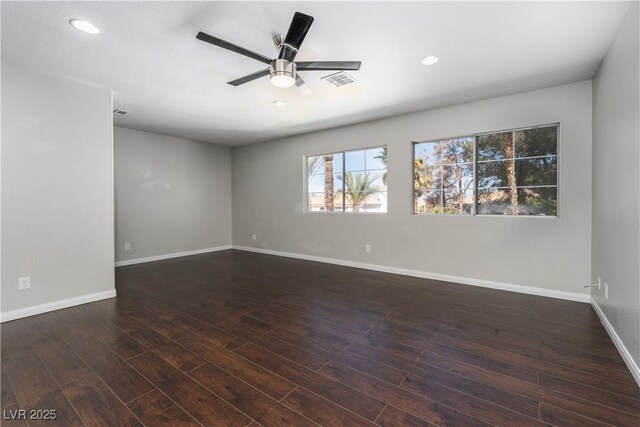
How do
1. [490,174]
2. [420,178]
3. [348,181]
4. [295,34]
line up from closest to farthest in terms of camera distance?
[295,34] < [490,174] < [420,178] < [348,181]

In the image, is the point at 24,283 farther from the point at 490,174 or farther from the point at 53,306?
the point at 490,174

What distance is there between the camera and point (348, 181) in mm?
5258

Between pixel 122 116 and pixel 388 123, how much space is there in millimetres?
4178

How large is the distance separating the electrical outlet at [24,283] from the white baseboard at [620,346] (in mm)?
5035

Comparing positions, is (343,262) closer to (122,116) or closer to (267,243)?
(267,243)

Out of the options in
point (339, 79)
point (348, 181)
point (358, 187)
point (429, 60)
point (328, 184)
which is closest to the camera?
point (429, 60)

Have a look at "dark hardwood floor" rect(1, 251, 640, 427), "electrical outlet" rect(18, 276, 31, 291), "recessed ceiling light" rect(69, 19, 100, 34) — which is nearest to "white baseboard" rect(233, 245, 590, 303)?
"dark hardwood floor" rect(1, 251, 640, 427)

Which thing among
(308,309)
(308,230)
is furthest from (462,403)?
(308,230)

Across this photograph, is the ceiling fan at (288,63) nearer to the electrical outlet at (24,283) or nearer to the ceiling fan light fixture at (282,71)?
the ceiling fan light fixture at (282,71)

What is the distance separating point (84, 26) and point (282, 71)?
1.53 metres

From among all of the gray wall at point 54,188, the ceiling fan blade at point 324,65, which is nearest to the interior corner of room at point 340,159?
the gray wall at point 54,188

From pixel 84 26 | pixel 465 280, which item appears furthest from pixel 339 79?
pixel 465 280

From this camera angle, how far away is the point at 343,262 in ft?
16.8

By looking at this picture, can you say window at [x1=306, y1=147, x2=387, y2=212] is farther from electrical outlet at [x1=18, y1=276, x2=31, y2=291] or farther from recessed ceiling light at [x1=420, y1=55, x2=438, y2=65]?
electrical outlet at [x1=18, y1=276, x2=31, y2=291]
